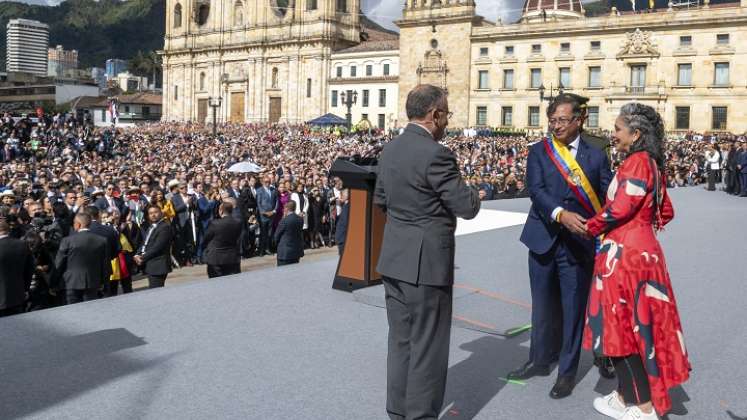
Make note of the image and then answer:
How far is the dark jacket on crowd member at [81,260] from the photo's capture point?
7.22 meters

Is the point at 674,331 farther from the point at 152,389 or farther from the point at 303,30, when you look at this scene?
the point at 303,30

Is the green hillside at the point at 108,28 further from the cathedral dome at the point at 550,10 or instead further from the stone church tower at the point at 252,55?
the cathedral dome at the point at 550,10

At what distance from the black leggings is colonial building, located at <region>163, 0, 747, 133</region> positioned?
4762cm

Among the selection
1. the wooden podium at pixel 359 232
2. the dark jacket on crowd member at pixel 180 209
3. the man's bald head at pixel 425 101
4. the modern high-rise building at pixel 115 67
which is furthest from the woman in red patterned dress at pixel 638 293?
the modern high-rise building at pixel 115 67

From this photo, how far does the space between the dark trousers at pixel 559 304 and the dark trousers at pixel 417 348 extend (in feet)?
3.20

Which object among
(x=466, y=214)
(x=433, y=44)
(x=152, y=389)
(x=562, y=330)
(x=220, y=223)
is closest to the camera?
(x=466, y=214)

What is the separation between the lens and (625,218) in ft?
12.3

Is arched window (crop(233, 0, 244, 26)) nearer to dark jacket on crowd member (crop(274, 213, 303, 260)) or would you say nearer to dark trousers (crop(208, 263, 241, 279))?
dark jacket on crowd member (crop(274, 213, 303, 260))

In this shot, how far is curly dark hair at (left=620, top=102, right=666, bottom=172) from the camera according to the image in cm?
389

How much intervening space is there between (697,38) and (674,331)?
4984 centimetres

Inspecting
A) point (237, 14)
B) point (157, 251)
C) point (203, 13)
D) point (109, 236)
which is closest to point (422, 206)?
point (109, 236)

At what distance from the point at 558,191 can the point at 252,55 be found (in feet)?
235

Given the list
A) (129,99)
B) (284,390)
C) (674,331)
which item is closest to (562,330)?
(674,331)

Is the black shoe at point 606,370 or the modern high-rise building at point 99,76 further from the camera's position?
the modern high-rise building at point 99,76
